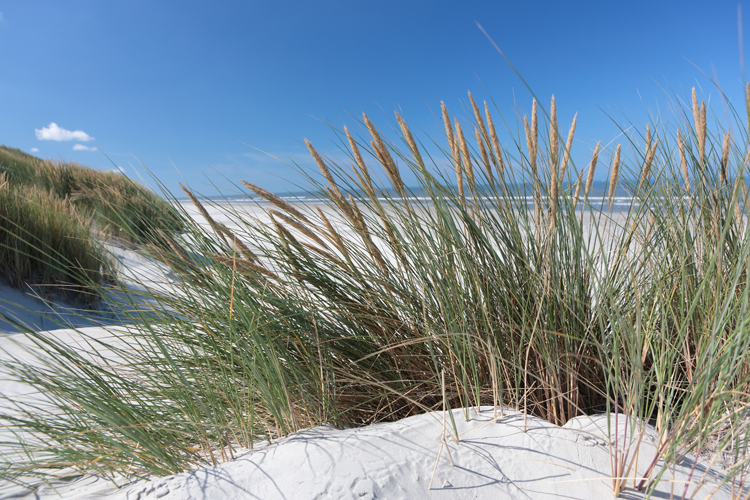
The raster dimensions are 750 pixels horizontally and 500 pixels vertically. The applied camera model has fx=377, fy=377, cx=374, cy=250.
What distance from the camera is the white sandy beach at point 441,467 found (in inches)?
33.2

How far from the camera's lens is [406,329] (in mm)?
1339

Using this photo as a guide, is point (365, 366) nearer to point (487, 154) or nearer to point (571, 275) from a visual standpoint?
point (571, 275)

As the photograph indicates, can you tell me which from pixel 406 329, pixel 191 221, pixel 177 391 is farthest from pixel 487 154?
pixel 177 391

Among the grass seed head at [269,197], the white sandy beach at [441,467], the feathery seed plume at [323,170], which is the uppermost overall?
the feathery seed plume at [323,170]

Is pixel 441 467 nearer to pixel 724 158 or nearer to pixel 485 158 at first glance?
pixel 485 158

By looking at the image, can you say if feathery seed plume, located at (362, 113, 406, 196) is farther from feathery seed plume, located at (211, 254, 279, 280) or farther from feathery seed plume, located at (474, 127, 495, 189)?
feathery seed plume, located at (211, 254, 279, 280)

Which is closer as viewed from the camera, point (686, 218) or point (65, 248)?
point (686, 218)

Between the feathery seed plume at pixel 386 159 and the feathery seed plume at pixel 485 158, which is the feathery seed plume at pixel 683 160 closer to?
the feathery seed plume at pixel 485 158

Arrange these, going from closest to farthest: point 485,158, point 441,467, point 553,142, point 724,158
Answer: point 441,467 → point 553,142 → point 485,158 → point 724,158

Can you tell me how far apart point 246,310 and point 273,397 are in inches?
10.7

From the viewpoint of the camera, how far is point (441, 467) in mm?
911

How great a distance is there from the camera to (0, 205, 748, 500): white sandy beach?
842mm

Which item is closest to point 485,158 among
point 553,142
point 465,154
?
point 465,154

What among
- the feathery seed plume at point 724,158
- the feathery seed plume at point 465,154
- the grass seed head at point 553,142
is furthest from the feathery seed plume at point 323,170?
the feathery seed plume at point 724,158
